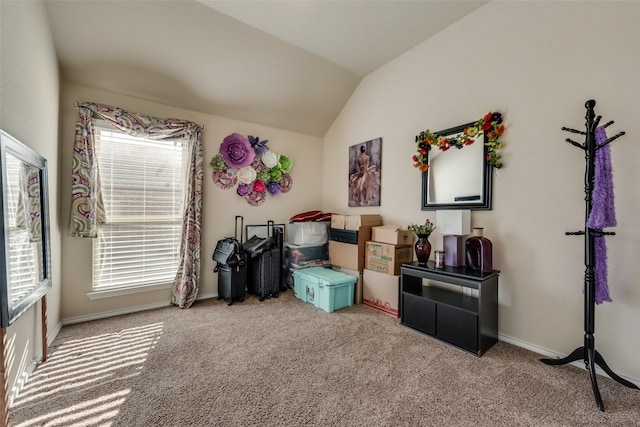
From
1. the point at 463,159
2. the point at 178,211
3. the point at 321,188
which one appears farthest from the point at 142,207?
the point at 463,159

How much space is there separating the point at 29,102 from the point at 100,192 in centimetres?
114

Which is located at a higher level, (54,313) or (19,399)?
(54,313)

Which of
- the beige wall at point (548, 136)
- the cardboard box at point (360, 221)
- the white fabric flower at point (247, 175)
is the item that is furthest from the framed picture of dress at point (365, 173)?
the white fabric flower at point (247, 175)

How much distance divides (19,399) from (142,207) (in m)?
1.83

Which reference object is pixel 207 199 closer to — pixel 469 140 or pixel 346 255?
pixel 346 255

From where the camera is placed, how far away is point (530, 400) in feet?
5.05

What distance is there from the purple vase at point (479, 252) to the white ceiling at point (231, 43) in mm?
2120

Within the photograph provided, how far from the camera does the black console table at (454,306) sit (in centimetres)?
206

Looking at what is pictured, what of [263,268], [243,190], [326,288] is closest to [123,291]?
[263,268]

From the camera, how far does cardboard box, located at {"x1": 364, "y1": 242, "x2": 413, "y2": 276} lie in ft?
9.29

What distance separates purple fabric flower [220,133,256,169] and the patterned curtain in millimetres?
310

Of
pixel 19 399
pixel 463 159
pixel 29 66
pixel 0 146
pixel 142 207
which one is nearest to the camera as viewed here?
pixel 0 146

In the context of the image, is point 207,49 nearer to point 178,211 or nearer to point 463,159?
point 178,211

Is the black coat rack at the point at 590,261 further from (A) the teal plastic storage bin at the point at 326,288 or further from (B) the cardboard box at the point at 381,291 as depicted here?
(A) the teal plastic storage bin at the point at 326,288
